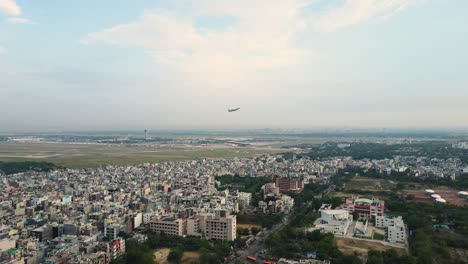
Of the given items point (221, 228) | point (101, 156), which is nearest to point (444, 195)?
point (221, 228)

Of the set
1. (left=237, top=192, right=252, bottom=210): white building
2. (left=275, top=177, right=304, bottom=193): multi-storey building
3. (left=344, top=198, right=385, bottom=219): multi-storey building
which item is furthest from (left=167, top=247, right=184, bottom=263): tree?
(left=275, top=177, right=304, bottom=193): multi-storey building

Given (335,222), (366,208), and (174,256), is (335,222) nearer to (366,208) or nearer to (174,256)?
(366,208)

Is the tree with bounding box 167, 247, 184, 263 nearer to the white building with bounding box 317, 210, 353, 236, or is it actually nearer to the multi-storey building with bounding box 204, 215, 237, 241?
the multi-storey building with bounding box 204, 215, 237, 241

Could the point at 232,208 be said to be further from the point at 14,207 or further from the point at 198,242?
the point at 14,207

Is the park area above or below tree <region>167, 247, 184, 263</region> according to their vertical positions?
below

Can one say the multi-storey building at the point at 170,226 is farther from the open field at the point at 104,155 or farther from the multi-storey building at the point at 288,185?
the open field at the point at 104,155
